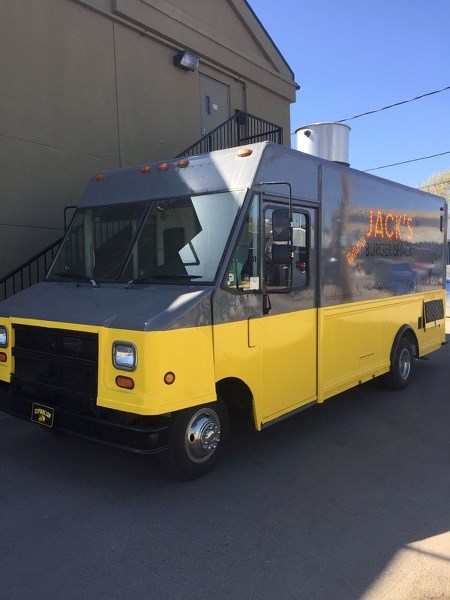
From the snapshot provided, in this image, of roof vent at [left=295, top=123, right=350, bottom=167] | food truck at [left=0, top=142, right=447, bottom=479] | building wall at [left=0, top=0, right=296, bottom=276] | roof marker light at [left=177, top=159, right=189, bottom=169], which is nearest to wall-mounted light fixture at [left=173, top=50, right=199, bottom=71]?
building wall at [left=0, top=0, right=296, bottom=276]

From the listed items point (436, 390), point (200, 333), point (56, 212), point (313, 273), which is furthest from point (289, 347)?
point (56, 212)

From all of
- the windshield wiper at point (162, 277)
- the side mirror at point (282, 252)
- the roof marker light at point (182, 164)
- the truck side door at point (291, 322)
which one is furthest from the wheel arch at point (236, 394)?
the roof marker light at point (182, 164)

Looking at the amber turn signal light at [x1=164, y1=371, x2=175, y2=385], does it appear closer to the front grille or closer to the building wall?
the front grille

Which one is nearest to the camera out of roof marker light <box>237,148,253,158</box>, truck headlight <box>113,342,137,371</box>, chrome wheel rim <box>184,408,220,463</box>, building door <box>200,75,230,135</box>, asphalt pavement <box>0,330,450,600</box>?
asphalt pavement <box>0,330,450,600</box>

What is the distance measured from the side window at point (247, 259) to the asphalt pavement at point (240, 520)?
165 centimetres

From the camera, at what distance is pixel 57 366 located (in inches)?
165

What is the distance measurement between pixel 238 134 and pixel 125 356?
324 inches

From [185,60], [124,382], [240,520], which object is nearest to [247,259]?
[124,382]

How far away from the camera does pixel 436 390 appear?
295 inches

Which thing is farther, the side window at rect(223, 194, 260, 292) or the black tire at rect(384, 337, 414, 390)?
the black tire at rect(384, 337, 414, 390)

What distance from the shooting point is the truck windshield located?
14.3 feet

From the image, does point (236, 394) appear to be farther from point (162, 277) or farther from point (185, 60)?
point (185, 60)

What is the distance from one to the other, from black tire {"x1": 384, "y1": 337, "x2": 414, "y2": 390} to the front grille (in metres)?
4.51

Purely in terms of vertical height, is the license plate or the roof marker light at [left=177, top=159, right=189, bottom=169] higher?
the roof marker light at [left=177, top=159, right=189, bottom=169]
